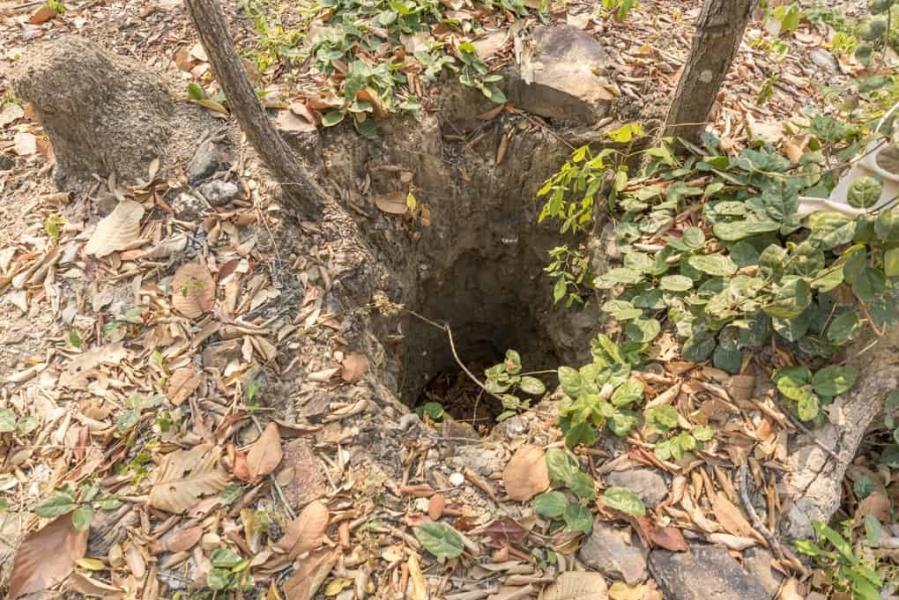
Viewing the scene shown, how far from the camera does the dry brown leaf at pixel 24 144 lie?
232 cm

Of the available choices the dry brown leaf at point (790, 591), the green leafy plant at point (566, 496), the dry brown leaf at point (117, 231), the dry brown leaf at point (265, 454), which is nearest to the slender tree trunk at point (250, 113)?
the dry brown leaf at point (117, 231)

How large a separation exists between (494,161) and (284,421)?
158cm

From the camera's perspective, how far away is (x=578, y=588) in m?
1.62

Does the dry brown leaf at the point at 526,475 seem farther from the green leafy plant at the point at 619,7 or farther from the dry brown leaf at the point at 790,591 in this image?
the green leafy plant at the point at 619,7

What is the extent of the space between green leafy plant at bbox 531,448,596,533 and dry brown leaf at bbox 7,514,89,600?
1362 millimetres

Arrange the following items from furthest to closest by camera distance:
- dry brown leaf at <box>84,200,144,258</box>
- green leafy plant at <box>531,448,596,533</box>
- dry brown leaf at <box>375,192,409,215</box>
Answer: dry brown leaf at <box>375,192,409,215</box>
dry brown leaf at <box>84,200,144,258</box>
green leafy plant at <box>531,448,596,533</box>

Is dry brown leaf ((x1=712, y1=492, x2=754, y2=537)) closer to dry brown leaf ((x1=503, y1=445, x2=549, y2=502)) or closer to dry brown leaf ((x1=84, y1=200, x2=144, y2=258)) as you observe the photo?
dry brown leaf ((x1=503, y1=445, x2=549, y2=502))

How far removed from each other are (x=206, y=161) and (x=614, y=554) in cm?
202

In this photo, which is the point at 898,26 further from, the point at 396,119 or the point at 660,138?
the point at 396,119

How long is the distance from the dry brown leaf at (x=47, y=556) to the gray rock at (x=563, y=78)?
236 cm

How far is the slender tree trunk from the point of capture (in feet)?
5.33

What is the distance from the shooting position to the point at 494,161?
272 cm

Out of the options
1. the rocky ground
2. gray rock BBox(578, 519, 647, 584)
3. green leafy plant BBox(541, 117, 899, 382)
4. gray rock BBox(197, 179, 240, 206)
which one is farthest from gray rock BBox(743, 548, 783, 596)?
gray rock BBox(197, 179, 240, 206)

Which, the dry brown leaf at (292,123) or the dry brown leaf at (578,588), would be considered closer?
the dry brown leaf at (578,588)
